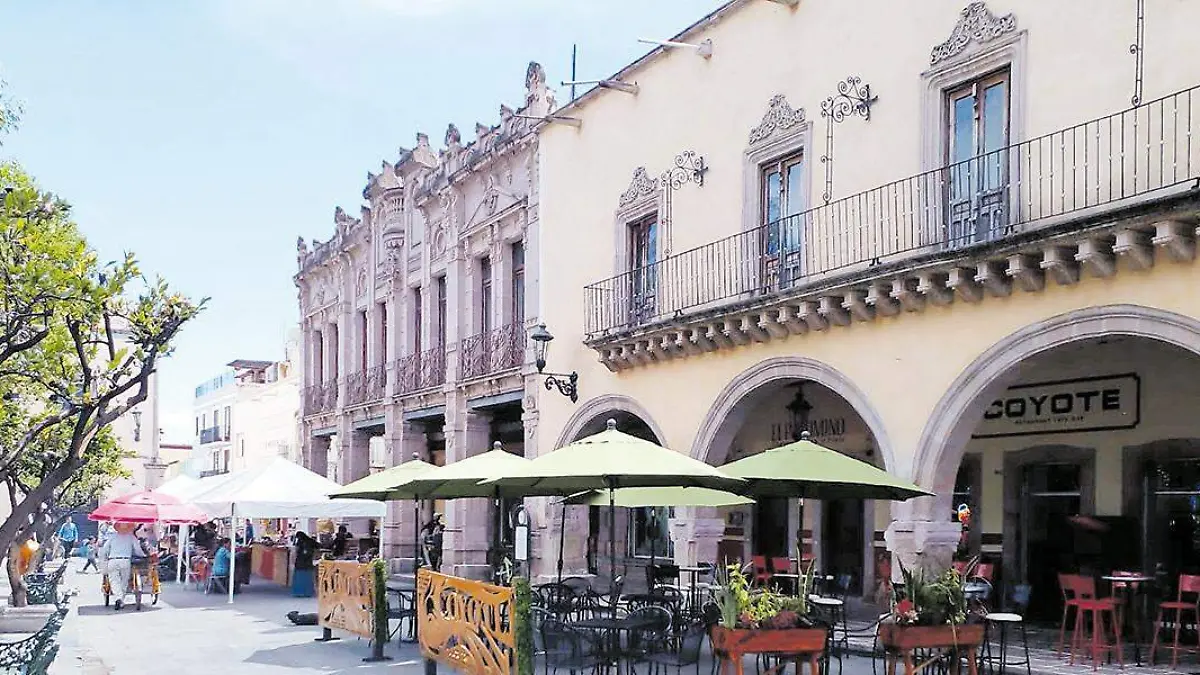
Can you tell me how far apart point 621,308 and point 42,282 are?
29.7 ft

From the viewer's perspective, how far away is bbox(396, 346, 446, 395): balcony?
2346cm

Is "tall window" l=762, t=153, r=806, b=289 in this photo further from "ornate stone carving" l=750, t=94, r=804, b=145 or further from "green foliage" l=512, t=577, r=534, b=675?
"green foliage" l=512, t=577, r=534, b=675

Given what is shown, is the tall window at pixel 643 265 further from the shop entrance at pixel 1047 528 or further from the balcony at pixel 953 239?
the shop entrance at pixel 1047 528

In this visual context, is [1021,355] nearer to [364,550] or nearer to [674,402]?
[674,402]

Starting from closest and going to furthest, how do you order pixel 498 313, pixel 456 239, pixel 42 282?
pixel 42 282
pixel 498 313
pixel 456 239

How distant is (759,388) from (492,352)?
7.44 m

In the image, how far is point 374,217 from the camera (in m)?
26.8

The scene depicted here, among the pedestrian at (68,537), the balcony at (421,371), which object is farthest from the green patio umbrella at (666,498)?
the pedestrian at (68,537)

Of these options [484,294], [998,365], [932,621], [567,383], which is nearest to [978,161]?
[998,365]

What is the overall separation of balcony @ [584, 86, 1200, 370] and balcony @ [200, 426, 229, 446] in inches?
1774

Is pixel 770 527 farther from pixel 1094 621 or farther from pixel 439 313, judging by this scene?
pixel 439 313

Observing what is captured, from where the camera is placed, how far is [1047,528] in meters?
14.4

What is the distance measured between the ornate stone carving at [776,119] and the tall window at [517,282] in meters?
6.78

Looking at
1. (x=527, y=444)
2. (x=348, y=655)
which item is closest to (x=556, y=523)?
(x=527, y=444)
